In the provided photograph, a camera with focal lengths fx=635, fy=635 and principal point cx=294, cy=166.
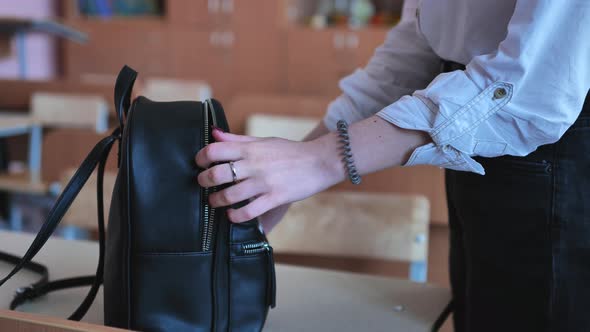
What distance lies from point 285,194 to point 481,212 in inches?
9.8

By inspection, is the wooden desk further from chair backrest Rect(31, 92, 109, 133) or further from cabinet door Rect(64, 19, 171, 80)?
cabinet door Rect(64, 19, 171, 80)

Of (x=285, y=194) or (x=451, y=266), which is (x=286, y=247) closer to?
(x=451, y=266)

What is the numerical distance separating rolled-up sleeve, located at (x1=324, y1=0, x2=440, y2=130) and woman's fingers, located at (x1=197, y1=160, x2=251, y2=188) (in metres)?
0.31

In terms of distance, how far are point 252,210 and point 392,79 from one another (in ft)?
1.27

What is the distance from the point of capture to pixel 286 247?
131cm

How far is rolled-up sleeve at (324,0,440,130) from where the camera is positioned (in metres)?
0.93

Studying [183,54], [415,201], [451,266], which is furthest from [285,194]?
[183,54]

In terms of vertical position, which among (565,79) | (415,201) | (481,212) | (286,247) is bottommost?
(286,247)

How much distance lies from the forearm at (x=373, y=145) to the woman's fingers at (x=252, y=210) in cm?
7

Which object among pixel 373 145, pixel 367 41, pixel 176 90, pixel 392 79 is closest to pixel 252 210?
pixel 373 145

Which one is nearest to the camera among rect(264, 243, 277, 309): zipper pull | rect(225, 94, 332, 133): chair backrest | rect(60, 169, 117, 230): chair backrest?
rect(264, 243, 277, 309): zipper pull

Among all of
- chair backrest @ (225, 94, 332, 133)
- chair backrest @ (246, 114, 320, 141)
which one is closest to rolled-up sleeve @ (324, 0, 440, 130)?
chair backrest @ (246, 114, 320, 141)

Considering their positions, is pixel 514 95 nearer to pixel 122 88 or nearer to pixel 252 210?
pixel 252 210

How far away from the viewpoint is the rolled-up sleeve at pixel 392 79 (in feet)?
3.05
